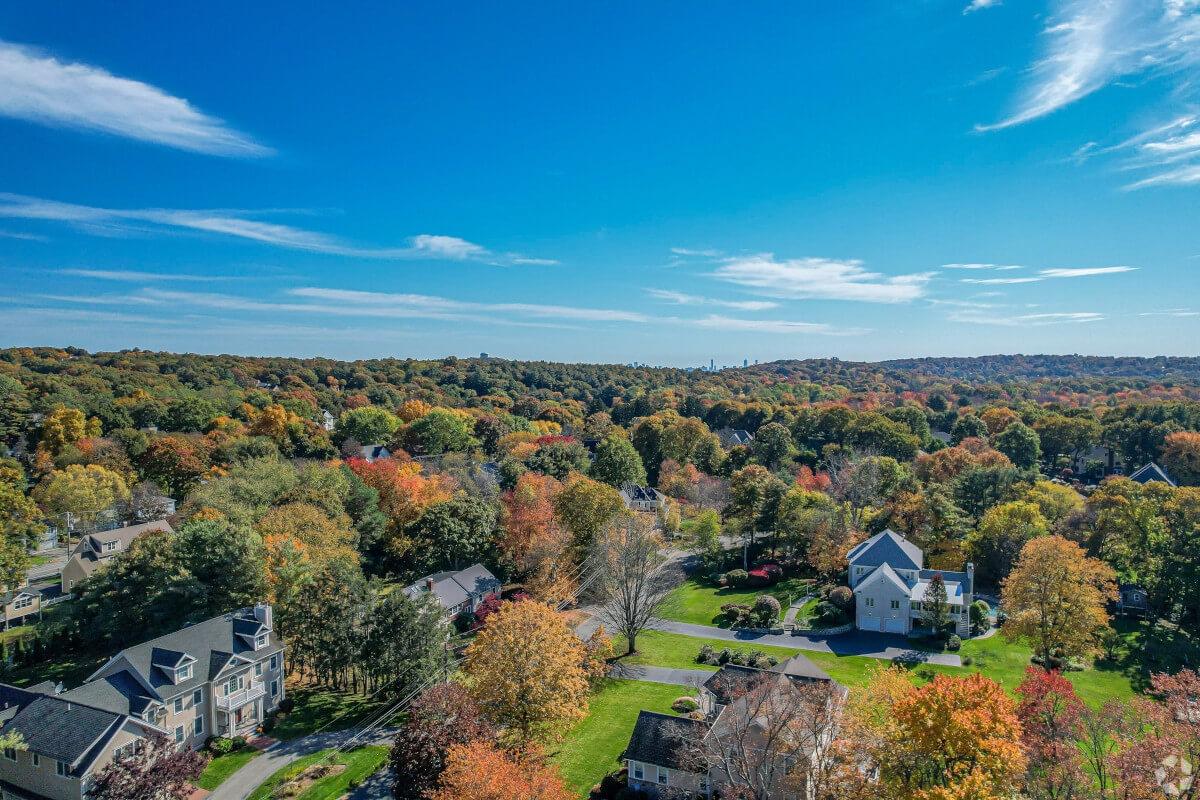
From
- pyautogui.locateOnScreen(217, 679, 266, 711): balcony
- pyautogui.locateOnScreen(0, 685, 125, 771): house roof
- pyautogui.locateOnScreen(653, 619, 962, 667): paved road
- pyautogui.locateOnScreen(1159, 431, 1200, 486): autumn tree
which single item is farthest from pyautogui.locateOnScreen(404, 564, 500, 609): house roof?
pyautogui.locateOnScreen(1159, 431, 1200, 486): autumn tree

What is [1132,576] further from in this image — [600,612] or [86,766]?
[86,766]

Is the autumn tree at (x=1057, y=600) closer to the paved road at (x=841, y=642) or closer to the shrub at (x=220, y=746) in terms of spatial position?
the paved road at (x=841, y=642)

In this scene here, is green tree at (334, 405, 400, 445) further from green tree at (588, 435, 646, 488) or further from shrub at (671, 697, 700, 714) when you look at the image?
shrub at (671, 697, 700, 714)

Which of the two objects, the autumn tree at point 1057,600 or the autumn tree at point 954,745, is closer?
the autumn tree at point 954,745

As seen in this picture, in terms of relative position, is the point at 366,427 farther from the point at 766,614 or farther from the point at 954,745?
the point at 954,745

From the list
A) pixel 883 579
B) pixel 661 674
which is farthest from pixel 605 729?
pixel 883 579

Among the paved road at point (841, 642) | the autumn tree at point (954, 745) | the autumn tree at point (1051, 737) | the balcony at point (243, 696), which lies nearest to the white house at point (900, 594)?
the paved road at point (841, 642)
